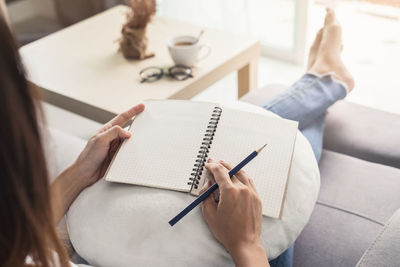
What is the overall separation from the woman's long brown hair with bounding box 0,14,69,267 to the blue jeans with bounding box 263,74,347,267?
817 millimetres

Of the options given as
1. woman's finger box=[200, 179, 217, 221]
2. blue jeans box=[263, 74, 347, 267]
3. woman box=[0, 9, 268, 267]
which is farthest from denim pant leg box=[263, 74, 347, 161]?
woman box=[0, 9, 268, 267]

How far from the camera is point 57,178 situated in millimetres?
894

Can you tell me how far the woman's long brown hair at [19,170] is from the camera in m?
0.42

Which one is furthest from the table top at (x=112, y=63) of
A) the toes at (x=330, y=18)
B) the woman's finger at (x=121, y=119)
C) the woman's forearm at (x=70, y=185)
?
the woman's forearm at (x=70, y=185)

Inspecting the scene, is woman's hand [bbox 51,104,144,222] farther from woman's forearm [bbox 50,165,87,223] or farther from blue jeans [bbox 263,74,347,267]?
blue jeans [bbox 263,74,347,267]

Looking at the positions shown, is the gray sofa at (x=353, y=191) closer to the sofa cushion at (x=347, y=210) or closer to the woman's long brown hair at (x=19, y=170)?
the sofa cushion at (x=347, y=210)

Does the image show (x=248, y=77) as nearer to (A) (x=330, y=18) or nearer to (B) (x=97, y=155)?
(A) (x=330, y=18)

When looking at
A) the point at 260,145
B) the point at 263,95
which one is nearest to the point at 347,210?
the point at 260,145

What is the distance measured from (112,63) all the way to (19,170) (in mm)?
1217

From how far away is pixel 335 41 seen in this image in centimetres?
154

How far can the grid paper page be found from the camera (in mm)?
806

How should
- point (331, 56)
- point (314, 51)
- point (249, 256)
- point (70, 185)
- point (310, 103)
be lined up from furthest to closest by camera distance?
point (314, 51), point (331, 56), point (310, 103), point (70, 185), point (249, 256)

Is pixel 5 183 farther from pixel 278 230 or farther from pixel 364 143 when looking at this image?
pixel 364 143

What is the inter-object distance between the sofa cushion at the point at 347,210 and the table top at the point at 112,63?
0.55 meters
